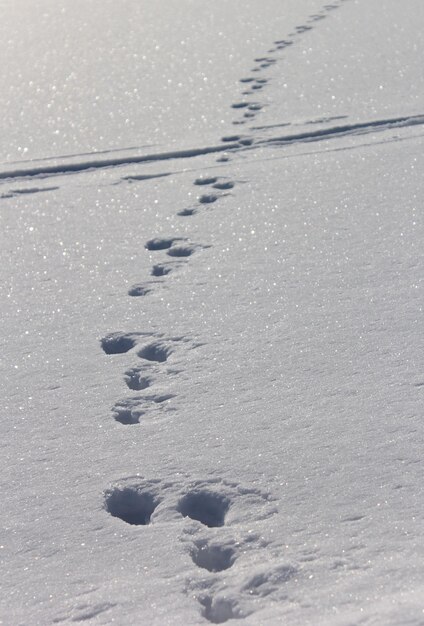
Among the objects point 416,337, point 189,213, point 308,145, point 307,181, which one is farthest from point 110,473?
point 308,145

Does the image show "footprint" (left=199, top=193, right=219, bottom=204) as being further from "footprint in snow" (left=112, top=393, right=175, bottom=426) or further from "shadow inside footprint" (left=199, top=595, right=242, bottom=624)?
"shadow inside footprint" (left=199, top=595, right=242, bottom=624)

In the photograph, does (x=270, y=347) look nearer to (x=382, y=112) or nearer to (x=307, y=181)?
(x=307, y=181)

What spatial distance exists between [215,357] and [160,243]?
0.86 metres

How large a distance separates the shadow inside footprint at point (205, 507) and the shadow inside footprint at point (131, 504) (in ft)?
0.19

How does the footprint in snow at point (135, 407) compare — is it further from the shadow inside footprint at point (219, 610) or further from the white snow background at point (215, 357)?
the shadow inside footprint at point (219, 610)

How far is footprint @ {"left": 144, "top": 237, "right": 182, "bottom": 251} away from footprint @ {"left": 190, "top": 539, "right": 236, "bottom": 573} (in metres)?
A: 1.52

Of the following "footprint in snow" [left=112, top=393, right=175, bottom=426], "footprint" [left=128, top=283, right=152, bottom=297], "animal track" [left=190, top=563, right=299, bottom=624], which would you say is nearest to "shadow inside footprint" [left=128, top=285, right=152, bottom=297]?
"footprint" [left=128, top=283, right=152, bottom=297]

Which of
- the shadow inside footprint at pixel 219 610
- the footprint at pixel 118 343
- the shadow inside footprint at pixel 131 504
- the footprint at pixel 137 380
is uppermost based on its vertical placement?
the shadow inside footprint at pixel 219 610

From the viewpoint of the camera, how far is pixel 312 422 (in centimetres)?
183

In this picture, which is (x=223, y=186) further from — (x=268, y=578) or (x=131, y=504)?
(x=268, y=578)

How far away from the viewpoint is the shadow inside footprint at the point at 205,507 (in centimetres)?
162

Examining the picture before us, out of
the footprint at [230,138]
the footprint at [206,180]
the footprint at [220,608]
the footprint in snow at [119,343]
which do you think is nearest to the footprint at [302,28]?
the footprint at [230,138]

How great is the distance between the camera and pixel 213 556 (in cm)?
151

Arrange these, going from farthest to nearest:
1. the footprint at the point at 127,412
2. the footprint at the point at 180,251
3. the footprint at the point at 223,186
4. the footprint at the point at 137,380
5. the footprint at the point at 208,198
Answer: the footprint at the point at 223,186 → the footprint at the point at 208,198 → the footprint at the point at 180,251 → the footprint at the point at 137,380 → the footprint at the point at 127,412
